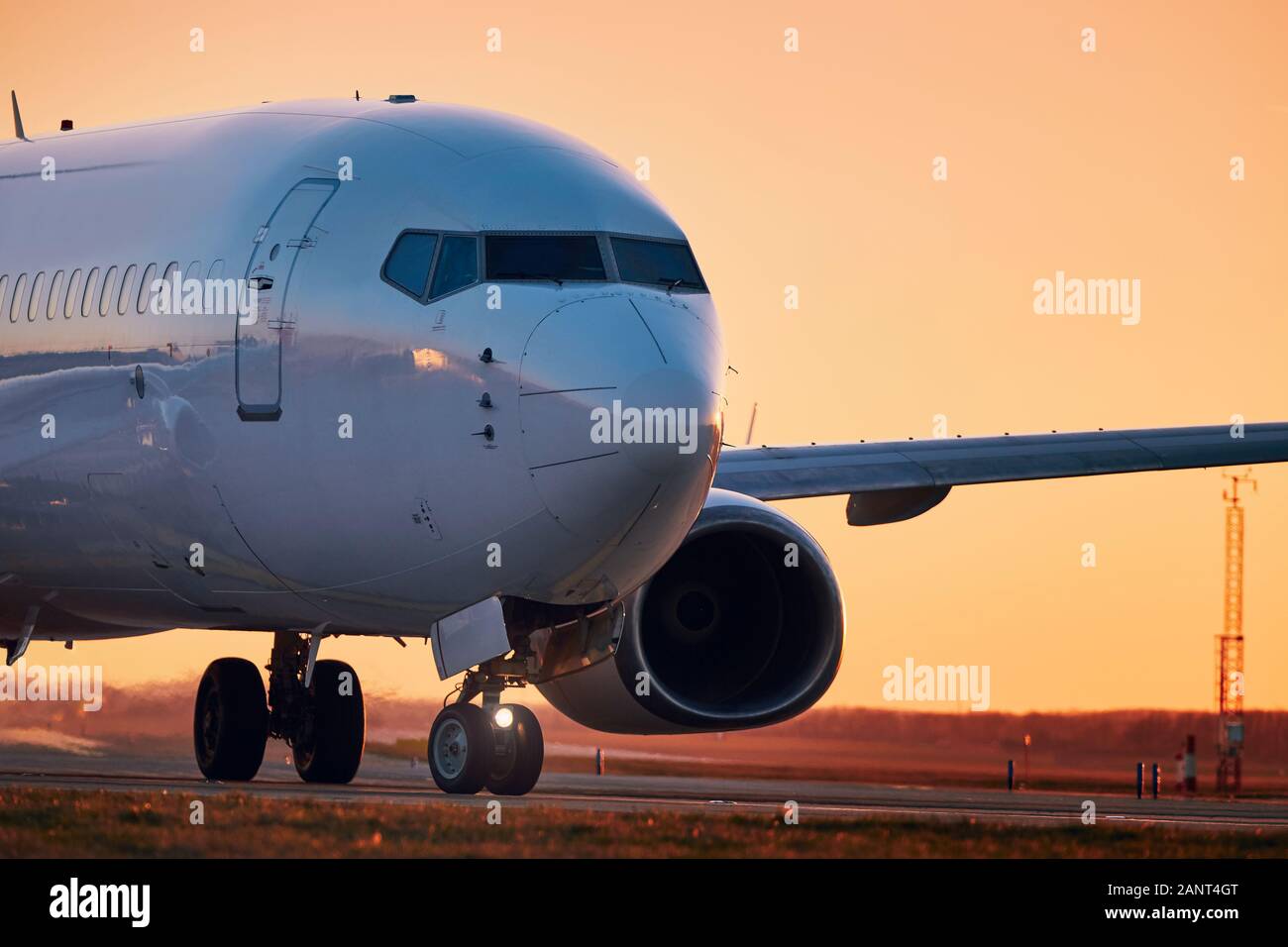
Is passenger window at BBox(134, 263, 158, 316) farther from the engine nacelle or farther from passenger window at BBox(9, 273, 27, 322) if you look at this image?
the engine nacelle

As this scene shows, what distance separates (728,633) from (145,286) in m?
5.31

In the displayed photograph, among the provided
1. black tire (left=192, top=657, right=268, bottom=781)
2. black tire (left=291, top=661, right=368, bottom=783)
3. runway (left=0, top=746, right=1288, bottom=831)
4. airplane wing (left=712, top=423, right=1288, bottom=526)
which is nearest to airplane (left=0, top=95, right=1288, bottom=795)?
→ runway (left=0, top=746, right=1288, bottom=831)

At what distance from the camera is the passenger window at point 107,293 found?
20.3m

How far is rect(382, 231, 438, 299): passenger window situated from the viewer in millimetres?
17875

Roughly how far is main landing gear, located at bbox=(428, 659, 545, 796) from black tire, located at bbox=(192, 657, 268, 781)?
4.28 m

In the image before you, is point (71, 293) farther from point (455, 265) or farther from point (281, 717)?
point (281, 717)

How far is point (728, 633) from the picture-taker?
21.6m

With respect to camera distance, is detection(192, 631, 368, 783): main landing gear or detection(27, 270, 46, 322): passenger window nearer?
detection(27, 270, 46, 322): passenger window

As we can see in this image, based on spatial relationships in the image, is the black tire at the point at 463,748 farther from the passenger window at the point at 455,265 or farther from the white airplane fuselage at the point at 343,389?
the passenger window at the point at 455,265
